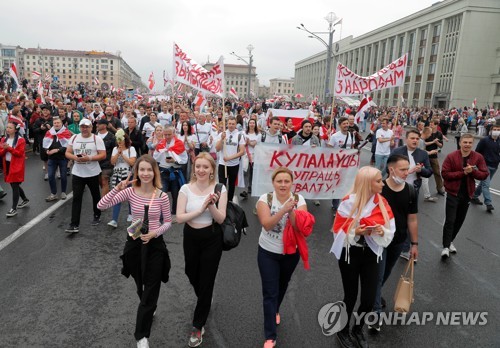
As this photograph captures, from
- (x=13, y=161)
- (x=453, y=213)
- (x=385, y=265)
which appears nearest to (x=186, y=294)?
(x=385, y=265)

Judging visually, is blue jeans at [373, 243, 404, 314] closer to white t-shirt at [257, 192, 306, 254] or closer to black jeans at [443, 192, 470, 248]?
white t-shirt at [257, 192, 306, 254]

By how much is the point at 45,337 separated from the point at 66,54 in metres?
180

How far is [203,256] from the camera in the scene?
11.4 feet

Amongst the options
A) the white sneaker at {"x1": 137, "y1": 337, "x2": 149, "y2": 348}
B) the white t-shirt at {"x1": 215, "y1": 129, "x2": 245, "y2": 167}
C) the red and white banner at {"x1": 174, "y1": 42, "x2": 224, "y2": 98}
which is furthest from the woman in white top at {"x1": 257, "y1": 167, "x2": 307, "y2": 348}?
the red and white banner at {"x1": 174, "y1": 42, "x2": 224, "y2": 98}

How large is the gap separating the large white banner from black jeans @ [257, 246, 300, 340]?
258cm

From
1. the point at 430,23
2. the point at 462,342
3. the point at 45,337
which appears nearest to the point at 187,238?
the point at 45,337

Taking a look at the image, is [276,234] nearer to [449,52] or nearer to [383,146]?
[383,146]

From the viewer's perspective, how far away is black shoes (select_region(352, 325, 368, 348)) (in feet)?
11.3

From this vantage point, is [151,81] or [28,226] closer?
[28,226]

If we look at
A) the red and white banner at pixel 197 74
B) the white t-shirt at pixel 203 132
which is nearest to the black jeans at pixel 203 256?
the red and white banner at pixel 197 74

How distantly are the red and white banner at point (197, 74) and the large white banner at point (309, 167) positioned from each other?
2.35 meters

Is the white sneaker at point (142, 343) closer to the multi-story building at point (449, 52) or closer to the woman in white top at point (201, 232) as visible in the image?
the woman in white top at point (201, 232)

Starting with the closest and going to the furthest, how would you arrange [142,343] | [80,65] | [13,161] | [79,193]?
[142,343], [79,193], [13,161], [80,65]

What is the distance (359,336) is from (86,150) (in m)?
5.04
